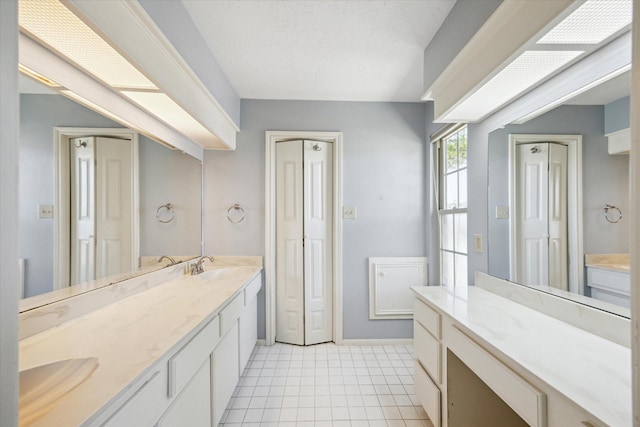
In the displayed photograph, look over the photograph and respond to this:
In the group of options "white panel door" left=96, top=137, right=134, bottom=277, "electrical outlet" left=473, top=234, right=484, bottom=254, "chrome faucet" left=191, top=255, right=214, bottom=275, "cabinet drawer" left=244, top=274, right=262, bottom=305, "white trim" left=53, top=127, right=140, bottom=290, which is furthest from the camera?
"chrome faucet" left=191, top=255, right=214, bottom=275

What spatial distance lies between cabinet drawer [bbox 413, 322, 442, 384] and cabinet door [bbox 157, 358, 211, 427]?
1.23 m

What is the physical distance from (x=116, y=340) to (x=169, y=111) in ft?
4.35

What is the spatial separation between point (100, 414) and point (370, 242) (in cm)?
265

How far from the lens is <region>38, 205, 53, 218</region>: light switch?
123 cm

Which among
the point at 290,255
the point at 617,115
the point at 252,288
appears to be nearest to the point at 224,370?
the point at 252,288

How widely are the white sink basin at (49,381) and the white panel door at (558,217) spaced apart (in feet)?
6.17

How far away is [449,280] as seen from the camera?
2826 mm

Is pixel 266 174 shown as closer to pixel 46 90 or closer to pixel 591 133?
pixel 46 90

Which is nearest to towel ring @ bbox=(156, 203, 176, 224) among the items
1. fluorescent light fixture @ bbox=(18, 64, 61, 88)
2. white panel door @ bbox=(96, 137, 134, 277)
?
white panel door @ bbox=(96, 137, 134, 277)

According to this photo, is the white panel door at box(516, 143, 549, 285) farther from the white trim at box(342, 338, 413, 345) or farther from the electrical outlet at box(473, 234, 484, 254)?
the white trim at box(342, 338, 413, 345)

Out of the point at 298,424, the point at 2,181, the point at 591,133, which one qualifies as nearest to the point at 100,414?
the point at 2,181

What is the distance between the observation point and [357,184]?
318 cm

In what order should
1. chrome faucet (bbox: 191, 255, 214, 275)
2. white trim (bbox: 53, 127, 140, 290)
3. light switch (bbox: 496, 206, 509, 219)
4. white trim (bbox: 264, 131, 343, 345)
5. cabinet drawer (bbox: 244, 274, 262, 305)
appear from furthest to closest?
1. white trim (bbox: 264, 131, 343, 345)
2. chrome faucet (bbox: 191, 255, 214, 275)
3. cabinet drawer (bbox: 244, 274, 262, 305)
4. light switch (bbox: 496, 206, 509, 219)
5. white trim (bbox: 53, 127, 140, 290)

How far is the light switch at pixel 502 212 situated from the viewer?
181 cm
